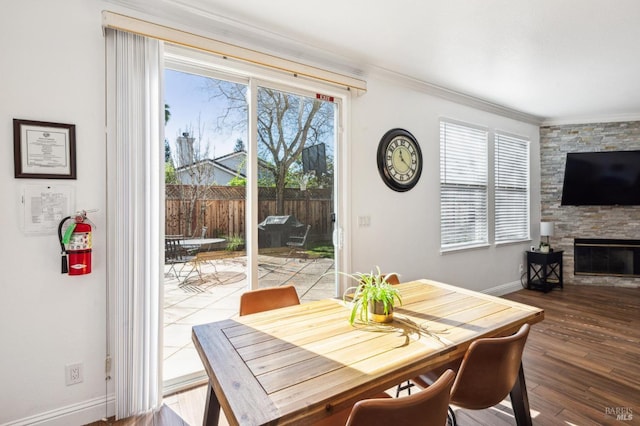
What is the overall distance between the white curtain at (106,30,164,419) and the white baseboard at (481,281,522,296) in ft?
13.7

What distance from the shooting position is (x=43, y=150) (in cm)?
192

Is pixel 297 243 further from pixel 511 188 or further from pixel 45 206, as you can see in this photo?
pixel 511 188

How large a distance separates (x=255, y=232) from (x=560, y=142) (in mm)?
5404

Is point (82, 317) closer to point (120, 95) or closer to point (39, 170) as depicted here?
point (39, 170)

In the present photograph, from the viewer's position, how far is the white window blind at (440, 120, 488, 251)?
13.4 feet

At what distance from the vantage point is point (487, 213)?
460cm

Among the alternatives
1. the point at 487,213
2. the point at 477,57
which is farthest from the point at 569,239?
the point at 477,57

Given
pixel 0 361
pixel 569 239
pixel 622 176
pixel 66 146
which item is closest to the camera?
pixel 0 361

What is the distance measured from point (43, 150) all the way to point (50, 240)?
54 cm

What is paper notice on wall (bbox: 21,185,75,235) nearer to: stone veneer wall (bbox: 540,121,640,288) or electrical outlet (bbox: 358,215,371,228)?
electrical outlet (bbox: 358,215,371,228)

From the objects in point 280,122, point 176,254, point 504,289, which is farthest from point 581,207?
point 176,254

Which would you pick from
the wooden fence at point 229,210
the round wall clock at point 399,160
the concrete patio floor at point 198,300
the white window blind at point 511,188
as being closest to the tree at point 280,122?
the wooden fence at point 229,210

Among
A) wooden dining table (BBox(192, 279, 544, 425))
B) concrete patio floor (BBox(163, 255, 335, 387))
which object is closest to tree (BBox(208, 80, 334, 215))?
concrete patio floor (BBox(163, 255, 335, 387))

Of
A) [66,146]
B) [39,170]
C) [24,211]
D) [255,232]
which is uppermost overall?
[66,146]
